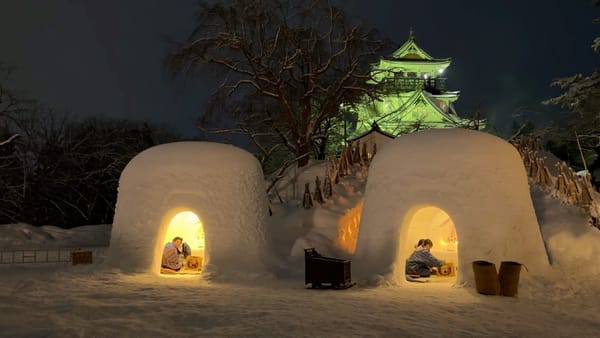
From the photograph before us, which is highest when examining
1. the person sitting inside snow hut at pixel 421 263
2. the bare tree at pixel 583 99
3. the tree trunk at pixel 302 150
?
the bare tree at pixel 583 99

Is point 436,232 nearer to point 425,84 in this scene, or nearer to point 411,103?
point 411,103

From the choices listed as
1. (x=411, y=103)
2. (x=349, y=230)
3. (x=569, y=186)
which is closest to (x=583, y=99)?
(x=569, y=186)

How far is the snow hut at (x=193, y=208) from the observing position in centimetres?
1026

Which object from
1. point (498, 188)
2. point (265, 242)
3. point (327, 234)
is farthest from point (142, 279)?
point (498, 188)

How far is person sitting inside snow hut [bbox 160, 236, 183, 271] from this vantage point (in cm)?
1066

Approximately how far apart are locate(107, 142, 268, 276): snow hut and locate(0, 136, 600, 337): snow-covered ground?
0.48 m

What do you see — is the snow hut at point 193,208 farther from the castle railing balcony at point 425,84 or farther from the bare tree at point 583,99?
the castle railing balcony at point 425,84

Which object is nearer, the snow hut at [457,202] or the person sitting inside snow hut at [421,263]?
the snow hut at [457,202]

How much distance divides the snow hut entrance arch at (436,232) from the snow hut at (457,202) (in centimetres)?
73

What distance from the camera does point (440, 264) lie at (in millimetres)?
10344

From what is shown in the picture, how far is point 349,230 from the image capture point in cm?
1363

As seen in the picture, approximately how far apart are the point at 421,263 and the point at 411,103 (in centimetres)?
2223

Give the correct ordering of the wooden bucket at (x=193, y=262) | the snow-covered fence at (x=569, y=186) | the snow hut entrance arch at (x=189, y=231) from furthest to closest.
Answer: the snow-covered fence at (x=569, y=186) < the snow hut entrance arch at (x=189, y=231) < the wooden bucket at (x=193, y=262)

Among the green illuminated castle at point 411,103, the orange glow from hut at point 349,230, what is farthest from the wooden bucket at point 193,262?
the green illuminated castle at point 411,103
